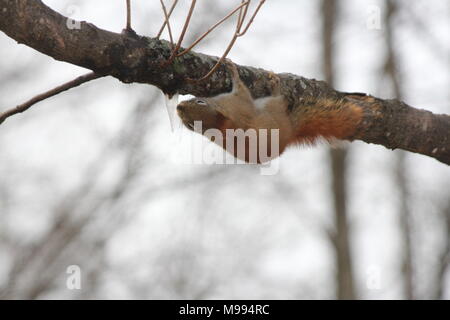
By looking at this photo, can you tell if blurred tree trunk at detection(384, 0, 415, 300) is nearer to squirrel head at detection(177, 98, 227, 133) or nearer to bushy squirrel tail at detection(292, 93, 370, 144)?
bushy squirrel tail at detection(292, 93, 370, 144)

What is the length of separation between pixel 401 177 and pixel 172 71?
5641 mm

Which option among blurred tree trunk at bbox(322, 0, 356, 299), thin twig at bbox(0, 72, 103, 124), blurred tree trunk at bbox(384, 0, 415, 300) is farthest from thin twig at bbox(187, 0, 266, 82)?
blurred tree trunk at bbox(322, 0, 356, 299)

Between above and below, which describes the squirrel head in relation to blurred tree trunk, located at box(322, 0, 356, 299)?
below

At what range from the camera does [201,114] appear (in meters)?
3.24

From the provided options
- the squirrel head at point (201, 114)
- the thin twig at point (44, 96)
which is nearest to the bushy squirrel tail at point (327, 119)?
the squirrel head at point (201, 114)

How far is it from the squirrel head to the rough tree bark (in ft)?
0.76

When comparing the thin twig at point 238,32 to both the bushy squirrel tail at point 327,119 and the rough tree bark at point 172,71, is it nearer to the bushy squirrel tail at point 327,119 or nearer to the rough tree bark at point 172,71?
the rough tree bark at point 172,71

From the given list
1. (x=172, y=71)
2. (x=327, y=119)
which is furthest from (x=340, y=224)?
(x=172, y=71)

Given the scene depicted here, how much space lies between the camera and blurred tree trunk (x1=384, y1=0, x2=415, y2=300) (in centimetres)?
675

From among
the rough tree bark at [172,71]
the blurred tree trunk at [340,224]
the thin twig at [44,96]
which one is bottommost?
the thin twig at [44,96]

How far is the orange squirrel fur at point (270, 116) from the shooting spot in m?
2.98

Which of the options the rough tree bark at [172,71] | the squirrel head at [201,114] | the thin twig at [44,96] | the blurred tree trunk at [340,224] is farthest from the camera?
the blurred tree trunk at [340,224]
